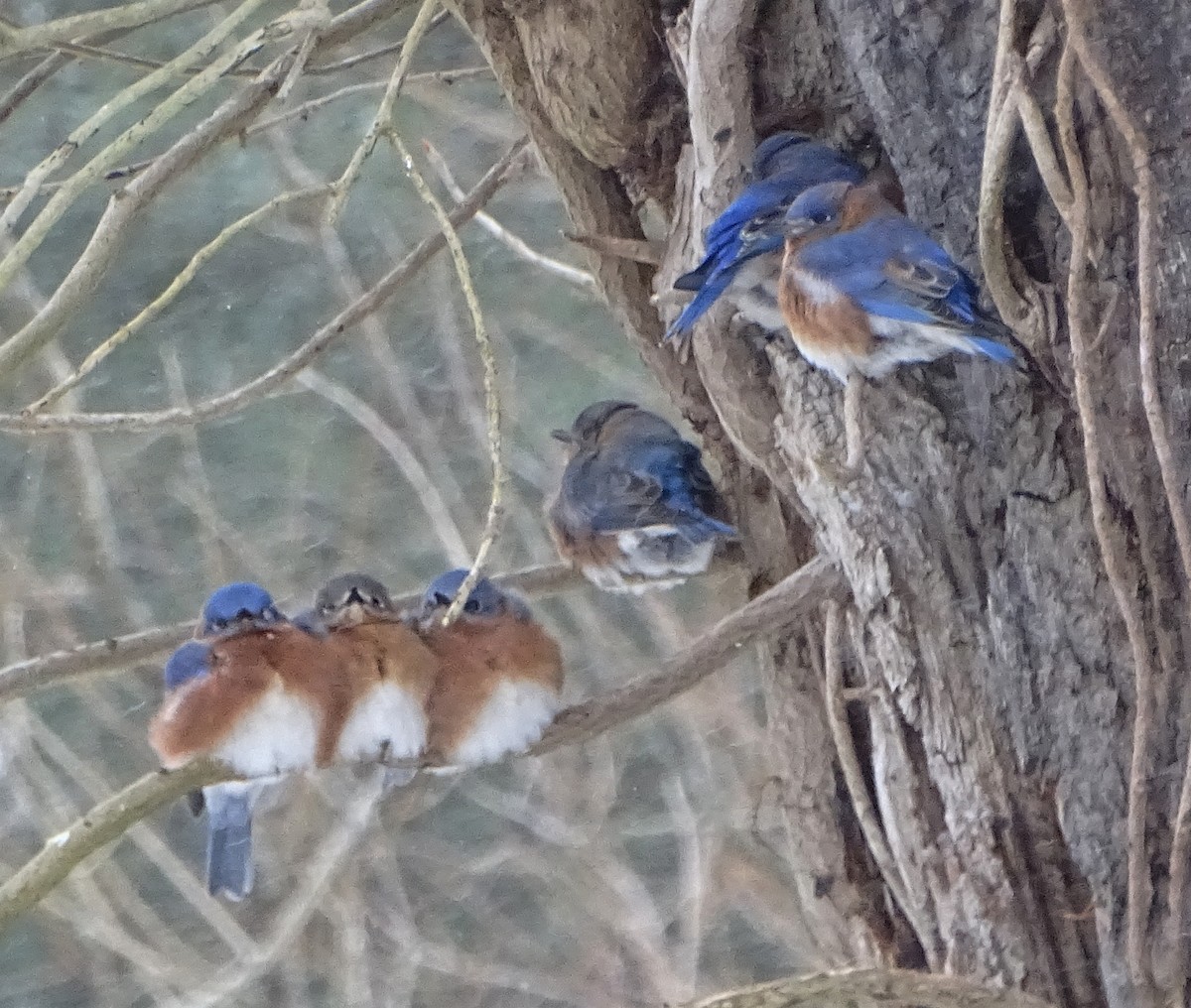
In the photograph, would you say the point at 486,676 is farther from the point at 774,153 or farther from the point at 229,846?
the point at 774,153

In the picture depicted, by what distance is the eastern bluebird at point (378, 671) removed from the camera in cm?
227

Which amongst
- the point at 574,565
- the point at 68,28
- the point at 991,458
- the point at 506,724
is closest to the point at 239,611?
the point at 506,724

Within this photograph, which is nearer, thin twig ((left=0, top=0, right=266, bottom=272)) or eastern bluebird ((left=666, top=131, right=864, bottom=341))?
thin twig ((left=0, top=0, right=266, bottom=272))

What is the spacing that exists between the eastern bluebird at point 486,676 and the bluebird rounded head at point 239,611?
25 cm

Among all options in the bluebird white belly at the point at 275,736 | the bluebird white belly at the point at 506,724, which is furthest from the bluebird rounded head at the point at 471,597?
the bluebird white belly at the point at 275,736

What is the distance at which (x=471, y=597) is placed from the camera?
2471 mm

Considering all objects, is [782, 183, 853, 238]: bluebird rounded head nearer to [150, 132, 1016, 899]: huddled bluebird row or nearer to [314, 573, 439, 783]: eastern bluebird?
[150, 132, 1016, 899]: huddled bluebird row

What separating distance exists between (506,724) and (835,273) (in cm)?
84

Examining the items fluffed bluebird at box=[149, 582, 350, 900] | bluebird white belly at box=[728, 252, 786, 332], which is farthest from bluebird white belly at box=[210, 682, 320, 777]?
bluebird white belly at box=[728, 252, 786, 332]

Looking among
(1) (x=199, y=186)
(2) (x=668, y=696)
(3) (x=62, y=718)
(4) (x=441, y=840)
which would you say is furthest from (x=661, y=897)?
(2) (x=668, y=696)

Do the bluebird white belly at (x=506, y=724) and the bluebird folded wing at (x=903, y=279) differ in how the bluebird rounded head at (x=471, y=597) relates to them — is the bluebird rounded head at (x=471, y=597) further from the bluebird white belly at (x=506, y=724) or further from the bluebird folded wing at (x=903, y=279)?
the bluebird folded wing at (x=903, y=279)

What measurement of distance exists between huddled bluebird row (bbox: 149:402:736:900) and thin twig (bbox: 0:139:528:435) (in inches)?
13.7

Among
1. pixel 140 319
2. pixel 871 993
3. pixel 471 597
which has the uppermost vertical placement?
pixel 140 319

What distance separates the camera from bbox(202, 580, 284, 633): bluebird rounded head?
2.42 meters
